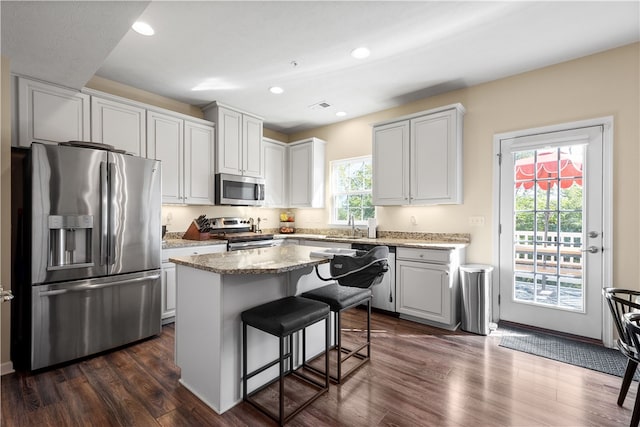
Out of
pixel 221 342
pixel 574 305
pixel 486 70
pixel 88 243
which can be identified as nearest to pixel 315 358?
pixel 221 342

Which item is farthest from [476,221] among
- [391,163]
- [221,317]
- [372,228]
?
[221,317]

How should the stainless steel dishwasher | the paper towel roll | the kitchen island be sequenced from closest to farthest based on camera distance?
the kitchen island
the stainless steel dishwasher
the paper towel roll

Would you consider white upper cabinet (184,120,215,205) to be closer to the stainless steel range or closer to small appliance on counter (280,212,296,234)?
the stainless steel range

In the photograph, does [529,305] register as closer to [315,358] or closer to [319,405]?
[315,358]

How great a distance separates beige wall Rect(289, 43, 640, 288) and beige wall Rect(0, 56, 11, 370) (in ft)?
12.8

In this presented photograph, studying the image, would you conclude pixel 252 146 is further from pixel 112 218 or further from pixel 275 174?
pixel 112 218

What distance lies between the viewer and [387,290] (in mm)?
3664

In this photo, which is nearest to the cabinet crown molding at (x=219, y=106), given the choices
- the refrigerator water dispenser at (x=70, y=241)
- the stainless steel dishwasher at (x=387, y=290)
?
the refrigerator water dispenser at (x=70, y=241)

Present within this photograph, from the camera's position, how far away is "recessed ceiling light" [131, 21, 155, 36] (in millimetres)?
2400

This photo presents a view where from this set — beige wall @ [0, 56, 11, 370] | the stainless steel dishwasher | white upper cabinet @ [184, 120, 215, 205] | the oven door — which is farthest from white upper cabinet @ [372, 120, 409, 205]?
beige wall @ [0, 56, 11, 370]

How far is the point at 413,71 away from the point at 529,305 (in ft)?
9.19

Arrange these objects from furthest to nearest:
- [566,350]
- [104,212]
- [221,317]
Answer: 1. [566,350]
2. [104,212]
3. [221,317]

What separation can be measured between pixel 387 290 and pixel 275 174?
266 cm

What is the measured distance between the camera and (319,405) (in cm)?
194
